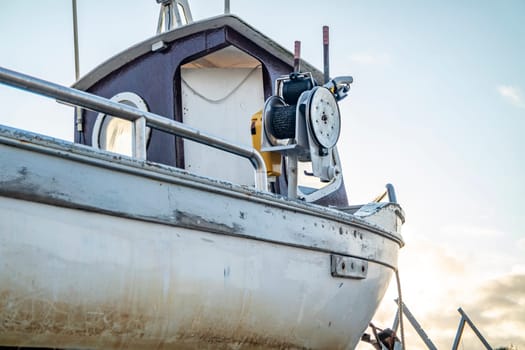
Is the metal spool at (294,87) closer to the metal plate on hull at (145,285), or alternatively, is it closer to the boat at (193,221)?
the boat at (193,221)

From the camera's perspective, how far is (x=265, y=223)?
13.1ft

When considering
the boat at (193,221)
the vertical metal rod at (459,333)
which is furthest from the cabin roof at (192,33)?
the vertical metal rod at (459,333)

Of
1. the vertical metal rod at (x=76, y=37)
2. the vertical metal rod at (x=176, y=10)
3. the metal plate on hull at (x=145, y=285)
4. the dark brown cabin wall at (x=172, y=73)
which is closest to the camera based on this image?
the metal plate on hull at (x=145, y=285)

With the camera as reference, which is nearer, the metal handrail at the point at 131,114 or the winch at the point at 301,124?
the metal handrail at the point at 131,114

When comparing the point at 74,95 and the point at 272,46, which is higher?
the point at 272,46

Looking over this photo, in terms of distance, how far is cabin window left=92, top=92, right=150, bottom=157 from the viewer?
5957mm

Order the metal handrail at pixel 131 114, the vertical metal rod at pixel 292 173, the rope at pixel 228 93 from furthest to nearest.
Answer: the rope at pixel 228 93, the vertical metal rod at pixel 292 173, the metal handrail at pixel 131 114

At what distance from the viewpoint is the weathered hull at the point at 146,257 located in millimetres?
3035

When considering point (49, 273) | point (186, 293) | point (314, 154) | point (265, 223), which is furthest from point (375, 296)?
point (49, 273)

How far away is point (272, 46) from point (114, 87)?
1.42 metres

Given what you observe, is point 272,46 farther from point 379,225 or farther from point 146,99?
point 379,225

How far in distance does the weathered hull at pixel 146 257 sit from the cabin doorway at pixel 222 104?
1.36 metres

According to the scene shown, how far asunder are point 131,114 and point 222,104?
235 cm

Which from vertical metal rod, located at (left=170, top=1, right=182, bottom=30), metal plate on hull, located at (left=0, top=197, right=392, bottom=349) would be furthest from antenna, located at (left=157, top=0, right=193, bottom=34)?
metal plate on hull, located at (left=0, top=197, right=392, bottom=349)
